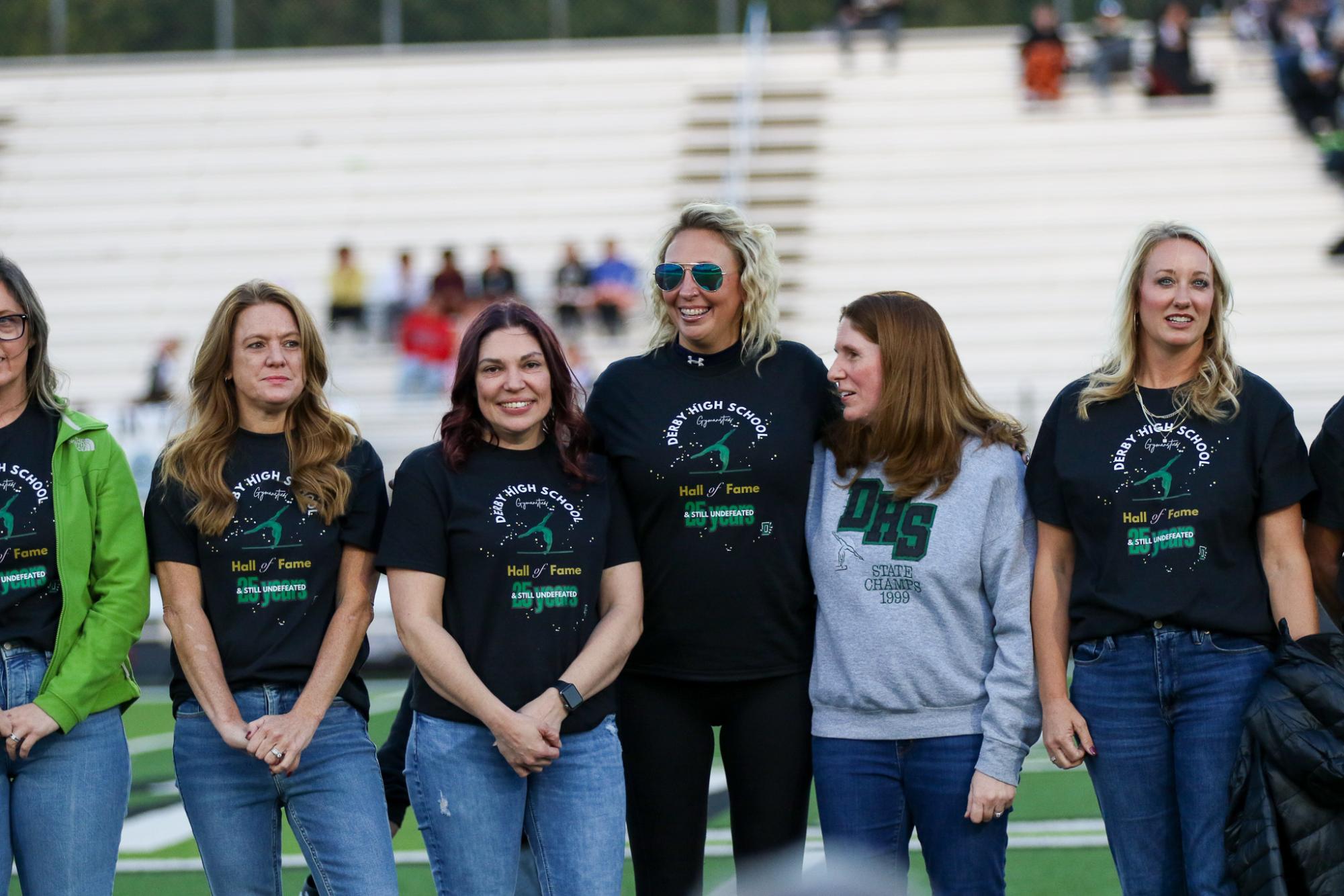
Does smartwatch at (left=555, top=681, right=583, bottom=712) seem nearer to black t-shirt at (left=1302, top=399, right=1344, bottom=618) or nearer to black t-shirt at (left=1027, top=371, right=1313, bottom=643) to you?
black t-shirt at (left=1027, top=371, right=1313, bottom=643)

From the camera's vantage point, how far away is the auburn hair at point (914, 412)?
3873 mm

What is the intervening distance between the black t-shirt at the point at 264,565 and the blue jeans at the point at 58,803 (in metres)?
0.24

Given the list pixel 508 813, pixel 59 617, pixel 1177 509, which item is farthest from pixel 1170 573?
pixel 59 617

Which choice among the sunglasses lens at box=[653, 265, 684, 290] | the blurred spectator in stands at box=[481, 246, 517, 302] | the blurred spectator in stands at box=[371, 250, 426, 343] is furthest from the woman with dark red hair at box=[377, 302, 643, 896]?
the blurred spectator in stands at box=[371, 250, 426, 343]

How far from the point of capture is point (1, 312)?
12.4 ft

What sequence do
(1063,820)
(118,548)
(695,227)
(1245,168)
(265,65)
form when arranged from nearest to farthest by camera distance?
(118,548) < (695,227) < (1063,820) < (1245,168) < (265,65)

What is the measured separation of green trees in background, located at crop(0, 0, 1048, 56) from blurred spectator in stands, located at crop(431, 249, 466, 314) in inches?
280

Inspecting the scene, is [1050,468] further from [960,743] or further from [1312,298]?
[1312,298]

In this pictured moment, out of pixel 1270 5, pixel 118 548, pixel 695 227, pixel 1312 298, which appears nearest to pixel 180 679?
pixel 118 548

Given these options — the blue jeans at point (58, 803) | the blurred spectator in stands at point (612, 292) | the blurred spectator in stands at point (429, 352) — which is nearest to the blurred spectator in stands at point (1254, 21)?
the blurred spectator in stands at point (612, 292)

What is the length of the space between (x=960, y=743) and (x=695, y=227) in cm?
145

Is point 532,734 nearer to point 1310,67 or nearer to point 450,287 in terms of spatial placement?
point 450,287

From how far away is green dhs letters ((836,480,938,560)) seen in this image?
3828 millimetres

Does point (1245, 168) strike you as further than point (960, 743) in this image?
Yes
